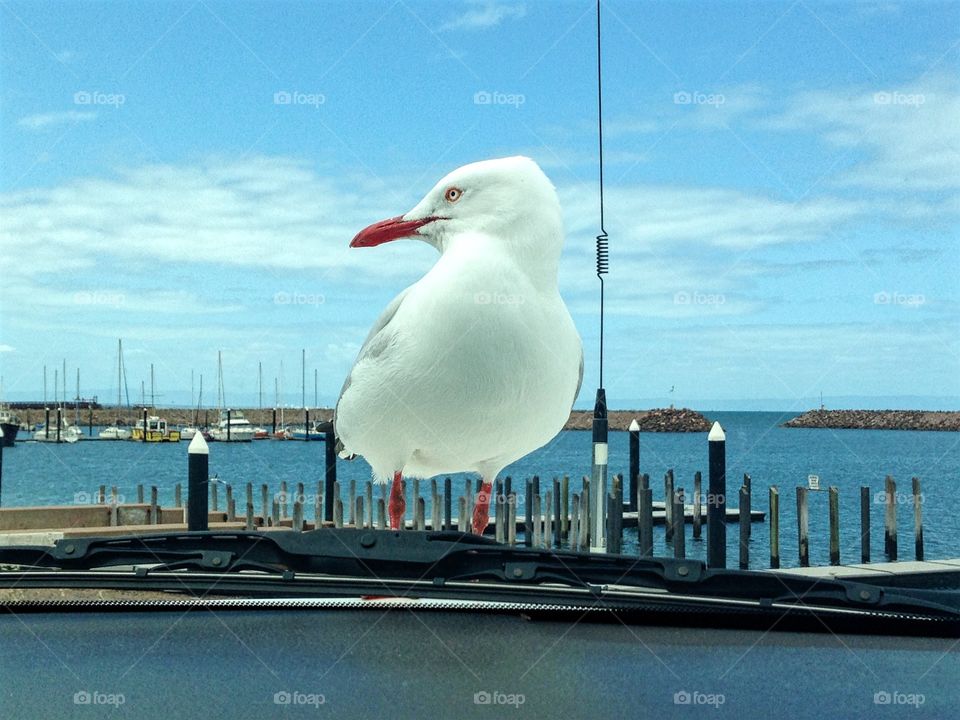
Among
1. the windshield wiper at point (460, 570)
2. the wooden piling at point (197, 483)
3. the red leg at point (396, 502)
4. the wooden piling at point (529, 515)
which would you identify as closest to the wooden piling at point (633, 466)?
the wooden piling at point (529, 515)

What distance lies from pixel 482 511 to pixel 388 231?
5.80 ft

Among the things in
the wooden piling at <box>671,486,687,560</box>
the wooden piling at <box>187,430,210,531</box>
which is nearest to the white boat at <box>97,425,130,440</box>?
the wooden piling at <box>671,486,687,560</box>

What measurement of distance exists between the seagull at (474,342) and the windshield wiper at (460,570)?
2970 mm

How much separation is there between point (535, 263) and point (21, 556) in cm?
372

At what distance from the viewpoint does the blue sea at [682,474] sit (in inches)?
1193

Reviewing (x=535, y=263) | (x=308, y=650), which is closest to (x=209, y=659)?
(x=308, y=650)

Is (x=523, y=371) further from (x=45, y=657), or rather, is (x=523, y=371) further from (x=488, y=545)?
(x=45, y=657)

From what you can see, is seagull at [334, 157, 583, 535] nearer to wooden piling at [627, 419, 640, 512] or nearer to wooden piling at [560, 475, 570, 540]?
wooden piling at [560, 475, 570, 540]

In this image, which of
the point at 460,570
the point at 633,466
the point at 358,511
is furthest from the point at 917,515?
the point at 460,570

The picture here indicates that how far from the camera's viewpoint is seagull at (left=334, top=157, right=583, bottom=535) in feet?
18.5

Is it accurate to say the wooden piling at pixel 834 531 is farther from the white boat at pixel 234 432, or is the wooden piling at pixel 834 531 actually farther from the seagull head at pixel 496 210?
the white boat at pixel 234 432

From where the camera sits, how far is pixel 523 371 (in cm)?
564

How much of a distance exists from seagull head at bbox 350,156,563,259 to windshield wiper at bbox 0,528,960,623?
3.47 metres

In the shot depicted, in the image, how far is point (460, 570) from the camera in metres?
2.62
